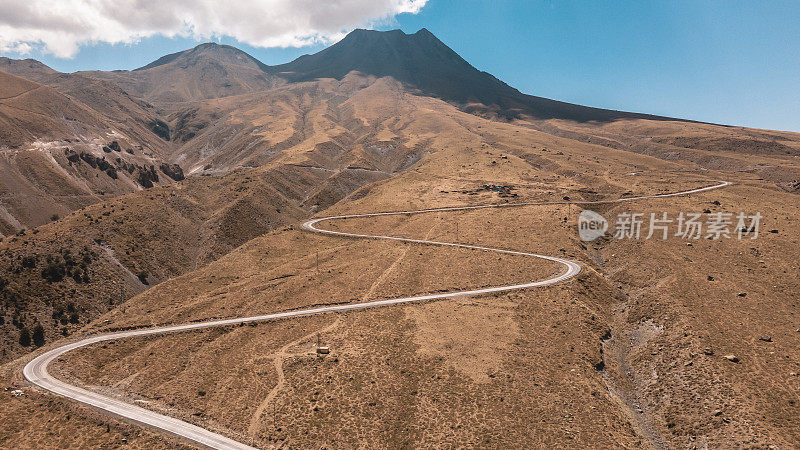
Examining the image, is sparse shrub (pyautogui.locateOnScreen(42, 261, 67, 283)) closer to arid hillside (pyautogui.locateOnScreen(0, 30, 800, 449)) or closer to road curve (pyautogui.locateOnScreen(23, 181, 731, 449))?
arid hillside (pyautogui.locateOnScreen(0, 30, 800, 449))

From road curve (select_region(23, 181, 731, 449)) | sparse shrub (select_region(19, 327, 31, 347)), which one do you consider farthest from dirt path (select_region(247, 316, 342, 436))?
sparse shrub (select_region(19, 327, 31, 347))

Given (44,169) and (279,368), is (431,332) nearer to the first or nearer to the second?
(279,368)

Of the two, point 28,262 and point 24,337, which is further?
point 28,262

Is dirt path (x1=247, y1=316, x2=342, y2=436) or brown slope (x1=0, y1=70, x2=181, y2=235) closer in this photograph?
dirt path (x1=247, y1=316, x2=342, y2=436)

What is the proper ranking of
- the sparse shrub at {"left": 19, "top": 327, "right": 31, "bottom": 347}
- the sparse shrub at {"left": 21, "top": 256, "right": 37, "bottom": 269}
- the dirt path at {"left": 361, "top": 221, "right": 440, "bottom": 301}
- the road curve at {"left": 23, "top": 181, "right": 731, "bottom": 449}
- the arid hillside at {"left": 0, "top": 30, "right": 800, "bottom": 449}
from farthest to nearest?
the sparse shrub at {"left": 21, "top": 256, "right": 37, "bottom": 269}
the dirt path at {"left": 361, "top": 221, "right": 440, "bottom": 301}
the sparse shrub at {"left": 19, "top": 327, "right": 31, "bottom": 347}
the arid hillside at {"left": 0, "top": 30, "right": 800, "bottom": 449}
the road curve at {"left": 23, "top": 181, "right": 731, "bottom": 449}

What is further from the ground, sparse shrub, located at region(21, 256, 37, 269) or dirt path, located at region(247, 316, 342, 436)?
sparse shrub, located at region(21, 256, 37, 269)

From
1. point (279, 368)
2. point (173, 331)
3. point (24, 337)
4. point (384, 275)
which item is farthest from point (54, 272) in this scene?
point (384, 275)

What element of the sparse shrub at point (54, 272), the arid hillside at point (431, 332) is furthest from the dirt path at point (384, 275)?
the sparse shrub at point (54, 272)

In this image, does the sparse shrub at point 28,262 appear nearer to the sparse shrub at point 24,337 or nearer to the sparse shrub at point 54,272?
the sparse shrub at point 54,272

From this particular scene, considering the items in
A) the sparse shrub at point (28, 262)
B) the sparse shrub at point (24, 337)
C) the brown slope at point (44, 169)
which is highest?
the brown slope at point (44, 169)

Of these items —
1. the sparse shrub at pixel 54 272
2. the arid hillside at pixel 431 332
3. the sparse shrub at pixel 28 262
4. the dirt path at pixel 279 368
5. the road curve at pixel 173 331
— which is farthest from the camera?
the sparse shrub at pixel 28 262

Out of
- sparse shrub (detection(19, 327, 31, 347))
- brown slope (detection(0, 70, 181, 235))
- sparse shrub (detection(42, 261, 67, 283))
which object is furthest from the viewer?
brown slope (detection(0, 70, 181, 235))

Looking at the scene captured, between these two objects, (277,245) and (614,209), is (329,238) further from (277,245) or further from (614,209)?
(614,209)
